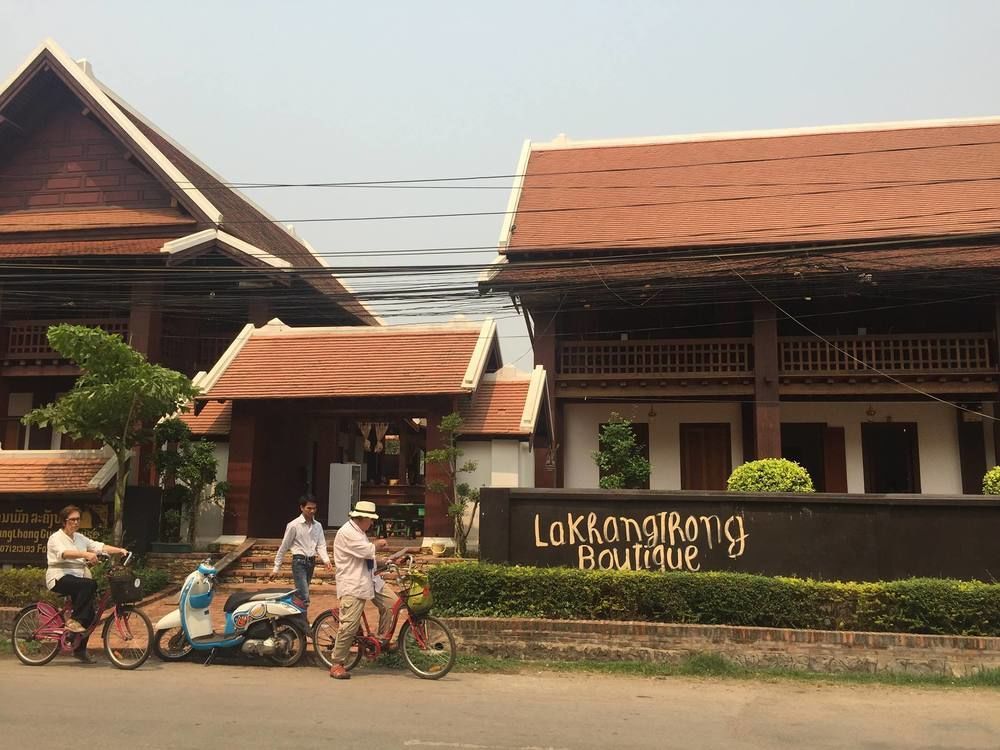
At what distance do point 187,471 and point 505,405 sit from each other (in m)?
5.09

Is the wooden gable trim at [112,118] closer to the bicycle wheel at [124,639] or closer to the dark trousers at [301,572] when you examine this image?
the dark trousers at [301,572]

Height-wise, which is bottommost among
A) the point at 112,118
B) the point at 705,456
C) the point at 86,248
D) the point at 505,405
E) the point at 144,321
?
the point at 705,456

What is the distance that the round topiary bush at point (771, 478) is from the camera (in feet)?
41.9

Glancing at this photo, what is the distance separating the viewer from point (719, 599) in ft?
26.8

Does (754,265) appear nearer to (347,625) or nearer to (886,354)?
(886,354)

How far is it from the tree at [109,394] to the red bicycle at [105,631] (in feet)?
11.7

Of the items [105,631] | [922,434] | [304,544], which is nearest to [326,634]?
[304,544]

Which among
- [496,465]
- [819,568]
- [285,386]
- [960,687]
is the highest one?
[285,386]

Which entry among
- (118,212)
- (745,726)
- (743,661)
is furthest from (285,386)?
(745,726)

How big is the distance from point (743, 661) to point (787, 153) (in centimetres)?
1424

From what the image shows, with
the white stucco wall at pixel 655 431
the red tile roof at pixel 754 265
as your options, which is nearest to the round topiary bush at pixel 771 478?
the red tile roof at pixel 754 265

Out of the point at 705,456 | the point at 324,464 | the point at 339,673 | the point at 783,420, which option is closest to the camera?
the point at 339,673

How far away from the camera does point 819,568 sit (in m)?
8.66

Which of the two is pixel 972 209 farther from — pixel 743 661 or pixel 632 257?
pixel 743 661
